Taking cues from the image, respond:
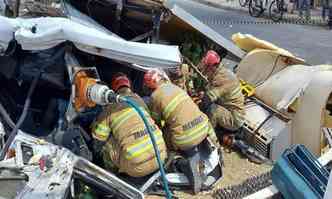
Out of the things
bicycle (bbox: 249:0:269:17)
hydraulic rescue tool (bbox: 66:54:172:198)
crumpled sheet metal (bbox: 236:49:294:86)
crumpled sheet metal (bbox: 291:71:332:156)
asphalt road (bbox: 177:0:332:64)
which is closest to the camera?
hydraulic rescue tool (bbox: 66:54:172:198)

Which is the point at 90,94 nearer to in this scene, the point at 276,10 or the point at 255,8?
the point at 276,10

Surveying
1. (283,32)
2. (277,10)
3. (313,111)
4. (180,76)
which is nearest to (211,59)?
(180,76)

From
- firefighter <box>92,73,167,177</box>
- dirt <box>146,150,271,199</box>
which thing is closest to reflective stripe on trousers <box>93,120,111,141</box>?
firefighter <box>92,73,167,177</box>

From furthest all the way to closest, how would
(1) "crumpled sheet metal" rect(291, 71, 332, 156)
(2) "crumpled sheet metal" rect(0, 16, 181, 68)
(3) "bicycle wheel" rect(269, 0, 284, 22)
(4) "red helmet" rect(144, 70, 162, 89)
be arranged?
(3) "bicycle wheel" rect(269, 0, 284, 22) < (1) "crumpled sheet metal" rect(291, 71, 332, 156) < (4) "red helmet" rect(144, 70, 162, 89) < (2) "crumpled sheet metal" rect(0, 16, 181, 68)

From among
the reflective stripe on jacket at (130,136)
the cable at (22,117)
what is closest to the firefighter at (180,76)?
the reflective stripe on jacket at (130,136)

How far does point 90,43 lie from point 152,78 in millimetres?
861

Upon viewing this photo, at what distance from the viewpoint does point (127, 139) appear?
17.8 ft

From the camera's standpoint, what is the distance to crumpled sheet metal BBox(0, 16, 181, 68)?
5.30 m

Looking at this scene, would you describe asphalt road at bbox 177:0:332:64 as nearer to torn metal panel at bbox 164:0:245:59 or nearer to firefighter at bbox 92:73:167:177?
→ torn metal panel at bbox 164:0:245:59

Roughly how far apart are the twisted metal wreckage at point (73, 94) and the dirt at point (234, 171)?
0.10 meters

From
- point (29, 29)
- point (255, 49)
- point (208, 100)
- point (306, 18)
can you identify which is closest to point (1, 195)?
point (29, 29)

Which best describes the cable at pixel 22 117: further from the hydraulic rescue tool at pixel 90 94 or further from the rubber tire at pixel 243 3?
the rubber tire at pixel 243 3

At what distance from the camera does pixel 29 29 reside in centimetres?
550

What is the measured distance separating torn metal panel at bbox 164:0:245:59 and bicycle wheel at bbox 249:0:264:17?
10.8m
